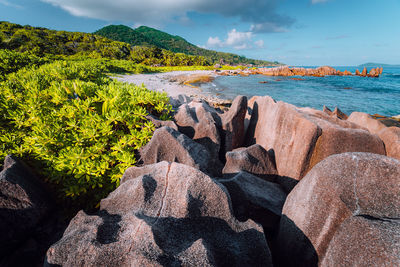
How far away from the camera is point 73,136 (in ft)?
11.6

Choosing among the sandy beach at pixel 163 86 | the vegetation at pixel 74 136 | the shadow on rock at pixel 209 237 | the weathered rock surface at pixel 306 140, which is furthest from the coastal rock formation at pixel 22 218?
the sandy beach at pixel 163 86

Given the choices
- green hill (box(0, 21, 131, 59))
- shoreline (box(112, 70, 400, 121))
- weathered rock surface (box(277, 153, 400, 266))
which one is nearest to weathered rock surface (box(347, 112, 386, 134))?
weathered rock surface (box(277, 153, 400, 266))

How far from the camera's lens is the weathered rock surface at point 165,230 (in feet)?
5.76

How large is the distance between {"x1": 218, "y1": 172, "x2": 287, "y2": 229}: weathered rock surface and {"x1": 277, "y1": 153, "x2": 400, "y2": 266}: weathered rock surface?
2.00 feet

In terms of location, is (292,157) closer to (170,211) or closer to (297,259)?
(297,259)

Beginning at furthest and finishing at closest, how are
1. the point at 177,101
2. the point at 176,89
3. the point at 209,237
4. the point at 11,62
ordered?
the point at 176,89, the point at 11,62, the point at 177,101, the point at 209,237

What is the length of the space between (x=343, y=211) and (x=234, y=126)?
415cm

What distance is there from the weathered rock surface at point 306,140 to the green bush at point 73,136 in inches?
139

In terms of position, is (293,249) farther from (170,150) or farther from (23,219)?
(23,219)

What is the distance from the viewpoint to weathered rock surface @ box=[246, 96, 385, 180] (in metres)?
4.18

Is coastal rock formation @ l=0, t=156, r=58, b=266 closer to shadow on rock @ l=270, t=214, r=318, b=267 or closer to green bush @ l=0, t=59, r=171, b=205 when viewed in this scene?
green bush @ l=0, t=59, r=171, b=205

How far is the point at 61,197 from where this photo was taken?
3.56 meters

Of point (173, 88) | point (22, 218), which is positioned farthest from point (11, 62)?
point (173, 88)

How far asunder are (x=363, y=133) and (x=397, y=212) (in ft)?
8.60
